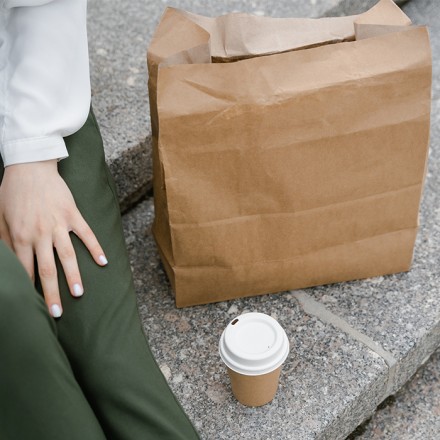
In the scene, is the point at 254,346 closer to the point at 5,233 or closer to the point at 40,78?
the point at 5,233

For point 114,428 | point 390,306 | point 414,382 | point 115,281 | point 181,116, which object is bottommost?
point 414,382

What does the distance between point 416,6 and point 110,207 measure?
1.31 metres

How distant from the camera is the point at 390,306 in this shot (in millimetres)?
1299

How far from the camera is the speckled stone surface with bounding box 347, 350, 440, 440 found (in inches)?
51.4

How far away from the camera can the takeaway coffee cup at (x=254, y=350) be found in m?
1.03

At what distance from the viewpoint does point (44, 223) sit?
3.28ft

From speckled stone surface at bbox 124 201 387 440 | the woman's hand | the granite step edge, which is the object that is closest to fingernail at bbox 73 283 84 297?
the woman's hand

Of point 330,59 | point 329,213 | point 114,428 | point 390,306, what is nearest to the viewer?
point 114,428

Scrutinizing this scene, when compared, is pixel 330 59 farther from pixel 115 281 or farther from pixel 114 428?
pixel 114 428

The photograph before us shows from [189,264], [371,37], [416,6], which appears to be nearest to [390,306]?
[189,264]

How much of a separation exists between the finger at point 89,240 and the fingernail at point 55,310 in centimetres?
9

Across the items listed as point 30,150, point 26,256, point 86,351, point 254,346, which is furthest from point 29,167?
point 254,346

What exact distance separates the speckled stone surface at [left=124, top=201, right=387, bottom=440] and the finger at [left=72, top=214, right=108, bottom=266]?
30 cm

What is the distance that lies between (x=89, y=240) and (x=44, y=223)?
0.07 meters
